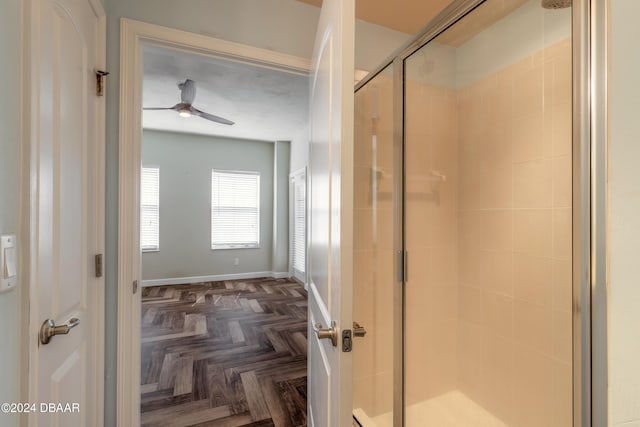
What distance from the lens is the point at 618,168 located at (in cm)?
46

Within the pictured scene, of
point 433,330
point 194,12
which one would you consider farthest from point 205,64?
point 433,330

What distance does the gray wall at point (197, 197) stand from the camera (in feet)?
15.9

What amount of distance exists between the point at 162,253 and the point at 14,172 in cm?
469

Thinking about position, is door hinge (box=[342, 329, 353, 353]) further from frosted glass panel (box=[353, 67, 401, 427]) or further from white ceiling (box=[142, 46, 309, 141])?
white ceiling (box=[142, 46, 309, 141])

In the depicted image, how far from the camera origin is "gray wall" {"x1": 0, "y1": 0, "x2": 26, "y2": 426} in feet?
2.10

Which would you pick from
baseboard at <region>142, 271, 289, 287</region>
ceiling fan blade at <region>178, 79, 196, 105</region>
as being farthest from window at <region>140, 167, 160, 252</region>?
ceiling fan blade at <region>178, 79, 196, 105</region>

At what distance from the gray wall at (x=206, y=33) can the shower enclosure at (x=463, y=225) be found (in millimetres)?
361

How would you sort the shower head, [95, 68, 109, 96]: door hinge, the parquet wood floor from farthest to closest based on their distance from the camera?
the parquet wood floor
[95, 68, 109, 96]: door hinge
the shower head

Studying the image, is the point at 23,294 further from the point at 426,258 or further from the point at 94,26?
the point at 426,258

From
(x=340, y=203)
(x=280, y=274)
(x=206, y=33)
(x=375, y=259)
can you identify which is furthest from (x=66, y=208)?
(x=280, y=274)

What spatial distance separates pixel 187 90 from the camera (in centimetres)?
292

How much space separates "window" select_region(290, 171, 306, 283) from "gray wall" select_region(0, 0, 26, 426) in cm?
438

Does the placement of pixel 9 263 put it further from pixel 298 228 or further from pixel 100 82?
pixel 298 228

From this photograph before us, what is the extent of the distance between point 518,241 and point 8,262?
80.8 inches
